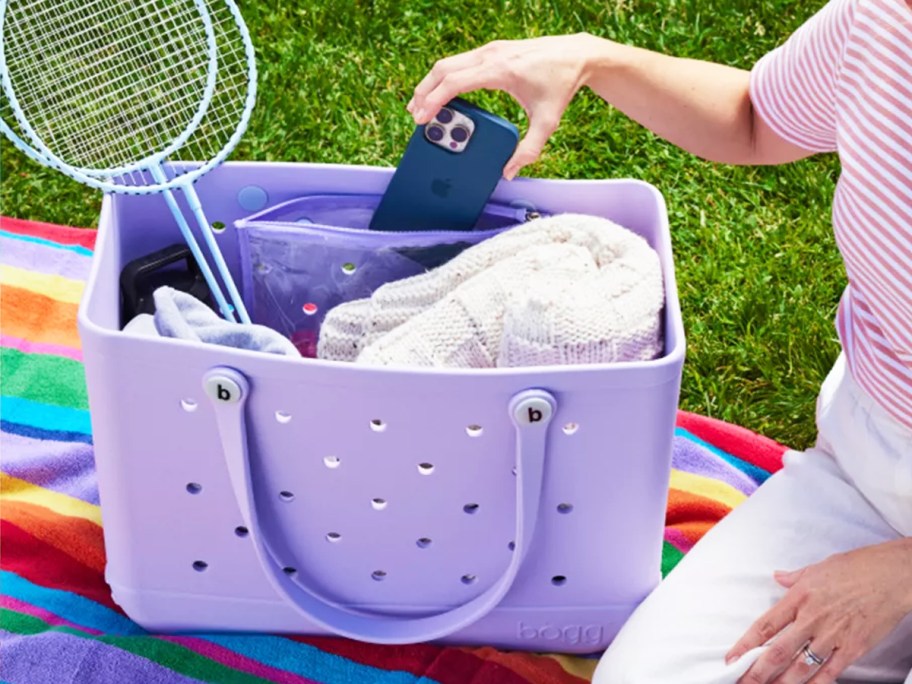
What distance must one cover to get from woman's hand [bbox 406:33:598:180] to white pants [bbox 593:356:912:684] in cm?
35

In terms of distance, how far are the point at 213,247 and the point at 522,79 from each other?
0.31 metres

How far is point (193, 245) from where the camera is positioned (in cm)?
114

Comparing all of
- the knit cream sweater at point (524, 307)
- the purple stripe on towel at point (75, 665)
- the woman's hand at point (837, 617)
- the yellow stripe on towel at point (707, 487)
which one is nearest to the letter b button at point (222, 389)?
the knit cream sweater at point (524, 307)

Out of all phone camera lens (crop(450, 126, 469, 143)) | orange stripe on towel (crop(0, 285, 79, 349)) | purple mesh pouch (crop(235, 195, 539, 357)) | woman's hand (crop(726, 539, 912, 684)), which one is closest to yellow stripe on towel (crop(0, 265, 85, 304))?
orange stripe on towel (crop(0, 285, 79, 349))

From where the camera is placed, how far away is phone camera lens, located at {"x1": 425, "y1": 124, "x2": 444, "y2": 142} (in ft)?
3.71

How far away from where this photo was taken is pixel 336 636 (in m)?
1.23

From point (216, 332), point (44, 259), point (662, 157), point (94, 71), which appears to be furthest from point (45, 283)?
point (662, 157)

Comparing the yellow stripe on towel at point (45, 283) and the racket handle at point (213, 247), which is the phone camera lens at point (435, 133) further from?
the yellow stripe on towel at point (45, 283)

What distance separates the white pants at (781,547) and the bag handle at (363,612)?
0.45 ft

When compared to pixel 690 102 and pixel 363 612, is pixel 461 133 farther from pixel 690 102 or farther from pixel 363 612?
pixel 363 612

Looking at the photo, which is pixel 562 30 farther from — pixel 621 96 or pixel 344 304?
pixel 344 304

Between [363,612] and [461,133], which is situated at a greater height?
[461,133]

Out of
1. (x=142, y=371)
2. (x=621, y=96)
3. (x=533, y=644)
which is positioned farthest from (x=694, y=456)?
(x=142, y=371)

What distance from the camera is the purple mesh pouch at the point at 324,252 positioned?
46.3 inches
